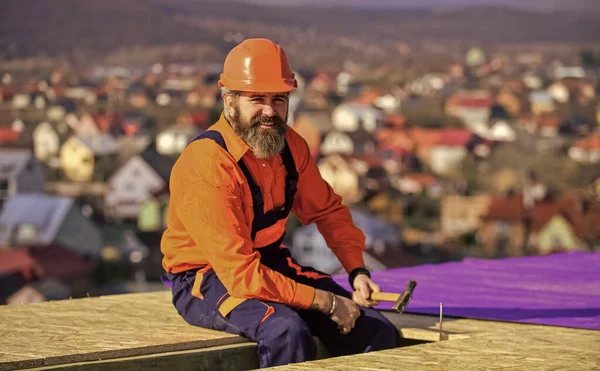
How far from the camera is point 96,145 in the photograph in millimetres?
86812

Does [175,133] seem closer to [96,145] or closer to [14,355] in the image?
[96,145]

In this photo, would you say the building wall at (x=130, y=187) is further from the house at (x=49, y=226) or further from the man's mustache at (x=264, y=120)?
the man's mustache at (x=264, y=120)

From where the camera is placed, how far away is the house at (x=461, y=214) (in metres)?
63.5

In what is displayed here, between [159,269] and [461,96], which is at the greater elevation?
[461,96]

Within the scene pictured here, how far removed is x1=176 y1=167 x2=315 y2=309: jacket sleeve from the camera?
16.0 feet

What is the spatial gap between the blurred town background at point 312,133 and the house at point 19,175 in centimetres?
12

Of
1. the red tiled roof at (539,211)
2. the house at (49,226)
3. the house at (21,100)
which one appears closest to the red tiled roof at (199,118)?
the house at (21,100)

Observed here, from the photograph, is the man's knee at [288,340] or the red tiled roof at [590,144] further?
the red tiled roof at [590,144]

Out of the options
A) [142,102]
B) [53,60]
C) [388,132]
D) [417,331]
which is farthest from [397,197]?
[417,331]

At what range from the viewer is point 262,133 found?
505 centimetres

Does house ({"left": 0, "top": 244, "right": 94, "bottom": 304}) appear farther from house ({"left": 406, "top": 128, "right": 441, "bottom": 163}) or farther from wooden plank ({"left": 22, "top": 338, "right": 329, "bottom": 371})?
house ({"left": 406, "top": 128, "right": 441, "bottom": 163})

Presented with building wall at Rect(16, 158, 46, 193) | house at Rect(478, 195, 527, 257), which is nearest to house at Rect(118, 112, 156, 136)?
building wall at Rect(16, 158, 46, 193)

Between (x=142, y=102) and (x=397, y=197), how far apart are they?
55234 millimetres

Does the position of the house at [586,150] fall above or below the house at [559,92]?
below
